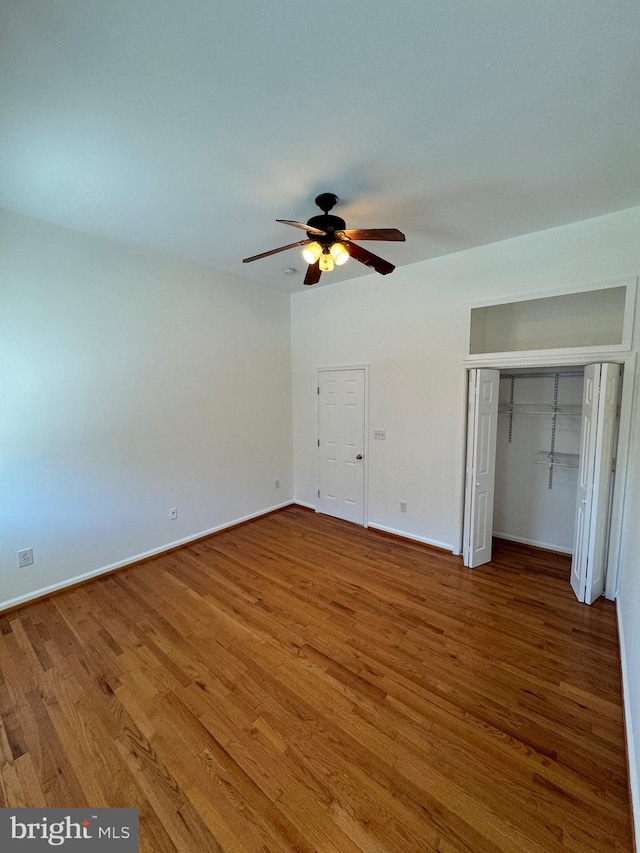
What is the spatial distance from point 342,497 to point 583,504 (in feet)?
8.42

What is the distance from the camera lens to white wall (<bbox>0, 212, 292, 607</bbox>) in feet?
8.72

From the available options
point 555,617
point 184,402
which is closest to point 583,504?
point 555,617

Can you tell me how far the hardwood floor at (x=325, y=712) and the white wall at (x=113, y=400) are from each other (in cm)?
60

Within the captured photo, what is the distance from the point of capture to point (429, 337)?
355 centimetres

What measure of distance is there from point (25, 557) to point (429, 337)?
13.8ft

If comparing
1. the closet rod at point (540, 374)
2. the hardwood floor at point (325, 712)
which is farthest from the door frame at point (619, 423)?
the closet rod at point (540, 374)

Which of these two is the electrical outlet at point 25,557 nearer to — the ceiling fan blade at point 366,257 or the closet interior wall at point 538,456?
the ceiling fan blade at point 366,257

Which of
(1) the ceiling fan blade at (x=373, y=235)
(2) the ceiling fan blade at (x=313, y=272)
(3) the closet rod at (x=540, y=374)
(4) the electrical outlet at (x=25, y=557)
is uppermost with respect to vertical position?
(1) the ceiling fan blade at (x=373, y=235)

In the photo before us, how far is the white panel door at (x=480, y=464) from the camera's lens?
3.16m

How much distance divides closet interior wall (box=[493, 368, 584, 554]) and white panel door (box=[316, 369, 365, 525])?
63.1 inches

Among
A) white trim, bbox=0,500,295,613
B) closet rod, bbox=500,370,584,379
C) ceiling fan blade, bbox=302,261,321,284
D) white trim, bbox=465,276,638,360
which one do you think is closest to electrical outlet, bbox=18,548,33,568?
white trim, bbox=0,500,295,613

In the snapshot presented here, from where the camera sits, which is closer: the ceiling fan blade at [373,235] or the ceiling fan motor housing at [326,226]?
the ceiling fan blade at [373,235]

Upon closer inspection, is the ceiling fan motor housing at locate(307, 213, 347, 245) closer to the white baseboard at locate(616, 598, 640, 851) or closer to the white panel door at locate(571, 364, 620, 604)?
the white panel door at locate(571, 364, 620, 604)

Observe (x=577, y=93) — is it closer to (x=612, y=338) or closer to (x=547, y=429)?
(x=612, y=338)
